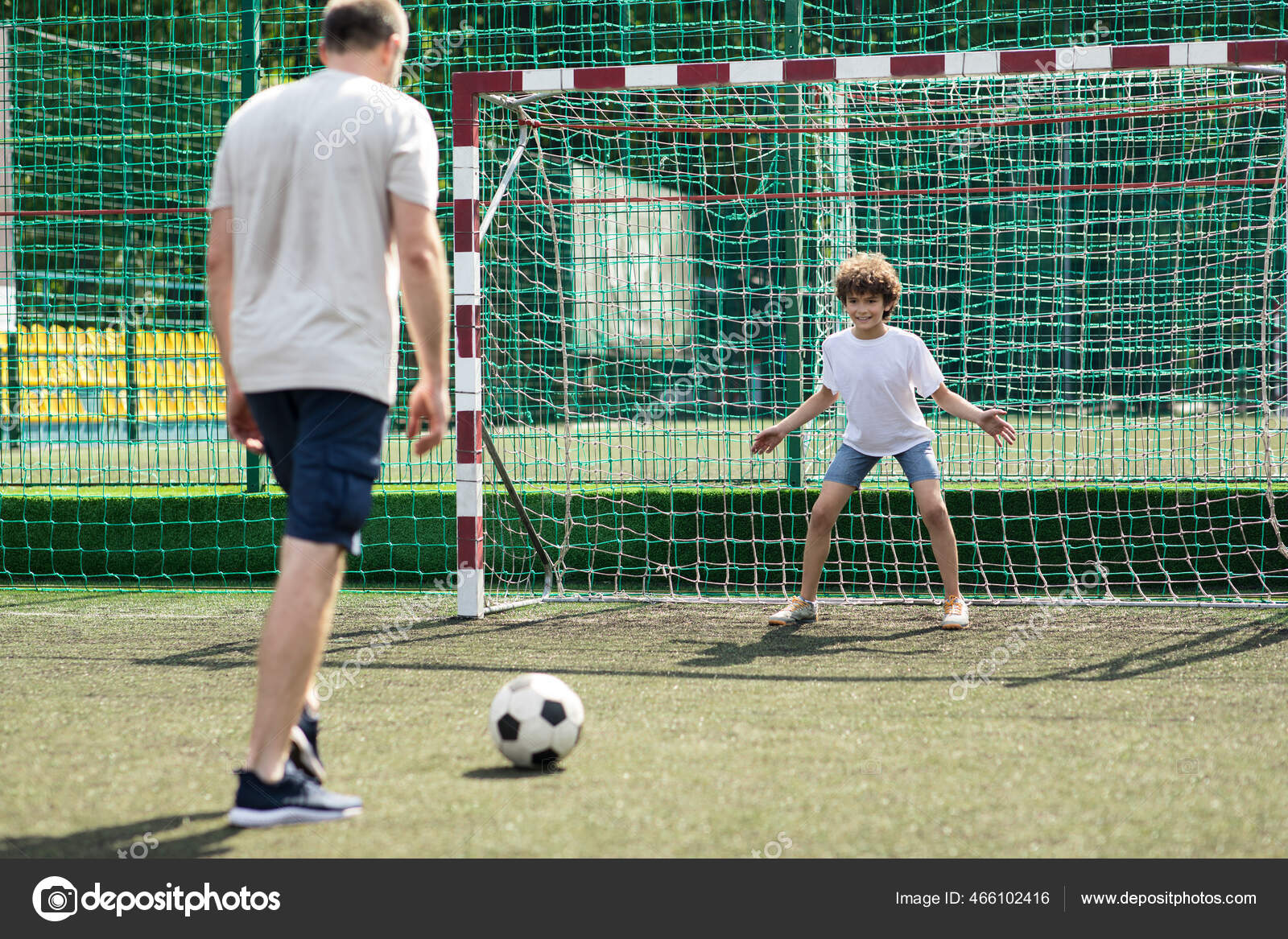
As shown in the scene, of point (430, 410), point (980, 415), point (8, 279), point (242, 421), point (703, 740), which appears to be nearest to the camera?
point (430, 410)

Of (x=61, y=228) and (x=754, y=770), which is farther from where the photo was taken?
(x=61, y=228)

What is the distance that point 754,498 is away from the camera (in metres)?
7.03

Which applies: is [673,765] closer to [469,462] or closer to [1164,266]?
[469,462]

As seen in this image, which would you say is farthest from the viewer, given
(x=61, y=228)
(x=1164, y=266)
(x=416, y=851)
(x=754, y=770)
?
(x=61, y=228)

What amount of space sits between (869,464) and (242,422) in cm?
322

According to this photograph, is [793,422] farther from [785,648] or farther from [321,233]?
[321,233]

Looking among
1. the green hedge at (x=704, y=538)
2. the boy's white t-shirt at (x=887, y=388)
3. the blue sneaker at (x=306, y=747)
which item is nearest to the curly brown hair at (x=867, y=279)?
the boy's white t-shirt at (x=887, y=388)

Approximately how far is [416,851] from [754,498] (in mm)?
4706

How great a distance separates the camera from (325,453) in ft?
8.80

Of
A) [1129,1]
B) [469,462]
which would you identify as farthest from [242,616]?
[1129,1]

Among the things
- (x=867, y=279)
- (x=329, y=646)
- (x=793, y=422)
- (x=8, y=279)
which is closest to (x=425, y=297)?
(x=329, y=646)

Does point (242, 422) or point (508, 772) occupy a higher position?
point (242, 422)
